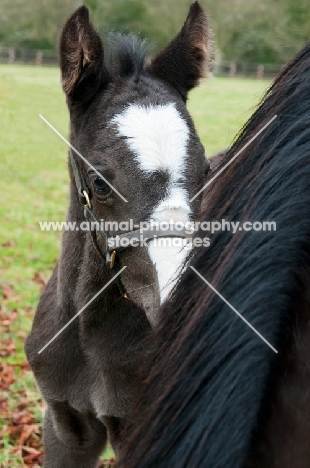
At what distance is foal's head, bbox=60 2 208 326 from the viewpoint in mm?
2271

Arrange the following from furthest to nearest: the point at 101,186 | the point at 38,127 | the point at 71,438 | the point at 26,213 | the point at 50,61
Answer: the point at 50,61
the point at 38,127
the point at 26,213
the point at 71,438
the point at 101,186

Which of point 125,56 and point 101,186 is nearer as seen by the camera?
point 101,186

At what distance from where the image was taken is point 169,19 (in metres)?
17.2

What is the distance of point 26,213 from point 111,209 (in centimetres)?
686

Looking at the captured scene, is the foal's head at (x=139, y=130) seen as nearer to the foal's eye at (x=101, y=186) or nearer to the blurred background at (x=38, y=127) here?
the foal's eye at (x=101, y=186)

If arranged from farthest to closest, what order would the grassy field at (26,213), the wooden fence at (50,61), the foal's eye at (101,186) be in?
the wooden fence at (50,61) → the grassy field at (26,213) → the foal's eye at (101,186)

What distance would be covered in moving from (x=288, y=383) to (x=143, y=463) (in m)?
0.27

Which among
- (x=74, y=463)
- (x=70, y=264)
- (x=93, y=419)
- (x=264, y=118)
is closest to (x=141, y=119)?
(x=70, y=264)

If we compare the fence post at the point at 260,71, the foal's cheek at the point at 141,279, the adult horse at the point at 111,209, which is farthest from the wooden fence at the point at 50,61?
the foal's cheek at the point at 141,279

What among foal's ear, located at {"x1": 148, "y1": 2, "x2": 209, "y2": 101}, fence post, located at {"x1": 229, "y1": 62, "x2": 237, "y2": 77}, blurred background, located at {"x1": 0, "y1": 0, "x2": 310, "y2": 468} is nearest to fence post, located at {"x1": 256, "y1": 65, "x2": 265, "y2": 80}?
fence post, located at {"x1": 229, "y1": 62, "x2": 237, "y2": 77}

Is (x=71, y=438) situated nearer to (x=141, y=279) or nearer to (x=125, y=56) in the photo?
(x=141, y=279)

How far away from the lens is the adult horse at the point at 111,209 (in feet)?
7.55

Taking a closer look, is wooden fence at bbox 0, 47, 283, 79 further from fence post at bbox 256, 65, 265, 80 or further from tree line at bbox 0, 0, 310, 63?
tree line at bbox 0, 0, 310, 63

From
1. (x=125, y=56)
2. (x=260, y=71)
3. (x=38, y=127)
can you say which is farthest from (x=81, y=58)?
(x=260, y=71)
